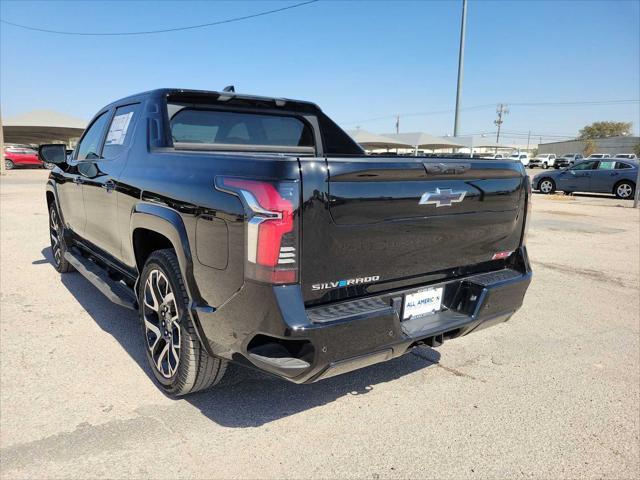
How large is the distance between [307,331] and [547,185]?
21501 mm

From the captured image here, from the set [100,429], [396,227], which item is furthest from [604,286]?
[100,429]

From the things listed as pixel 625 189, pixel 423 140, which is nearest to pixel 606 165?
pixel 625 189

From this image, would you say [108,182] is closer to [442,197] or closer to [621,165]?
[442,197]

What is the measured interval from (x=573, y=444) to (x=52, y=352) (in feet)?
11.9

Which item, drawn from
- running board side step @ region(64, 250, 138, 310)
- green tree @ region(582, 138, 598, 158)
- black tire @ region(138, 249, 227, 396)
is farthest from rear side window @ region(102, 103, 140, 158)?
green tree @ region(582, 138, 598, 158)

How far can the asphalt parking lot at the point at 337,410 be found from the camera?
2.41 m

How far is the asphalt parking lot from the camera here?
7.91 feet

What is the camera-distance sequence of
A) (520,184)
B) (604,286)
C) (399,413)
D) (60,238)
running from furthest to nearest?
(604,286) → (60,238) → (520,184) → (399,413)

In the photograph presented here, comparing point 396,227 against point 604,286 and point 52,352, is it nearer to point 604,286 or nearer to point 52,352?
point 52,352

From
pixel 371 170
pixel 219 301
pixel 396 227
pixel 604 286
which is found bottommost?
pixel 604 286

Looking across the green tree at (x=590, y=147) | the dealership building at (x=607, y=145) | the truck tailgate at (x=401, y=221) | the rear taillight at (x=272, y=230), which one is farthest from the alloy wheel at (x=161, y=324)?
the green tree at (x=590, y=147)

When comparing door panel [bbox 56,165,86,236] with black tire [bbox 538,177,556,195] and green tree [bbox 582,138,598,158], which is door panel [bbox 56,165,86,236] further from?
green tree [bbox 582,138,598,158]

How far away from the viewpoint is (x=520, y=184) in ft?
10.2

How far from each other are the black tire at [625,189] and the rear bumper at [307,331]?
1968 cm
